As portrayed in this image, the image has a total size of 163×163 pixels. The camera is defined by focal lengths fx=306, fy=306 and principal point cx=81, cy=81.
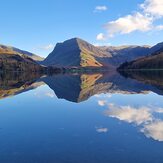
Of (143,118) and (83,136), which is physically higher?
(83,136)

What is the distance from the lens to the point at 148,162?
80.5 ft

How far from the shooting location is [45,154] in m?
27.2

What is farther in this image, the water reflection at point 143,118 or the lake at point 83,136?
the water reflection at point 143,118

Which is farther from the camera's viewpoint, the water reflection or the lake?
the water reflection

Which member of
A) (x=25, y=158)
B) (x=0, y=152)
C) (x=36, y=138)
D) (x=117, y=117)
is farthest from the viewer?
(x=117, y=117)

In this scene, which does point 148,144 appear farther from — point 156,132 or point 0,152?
point 0,152

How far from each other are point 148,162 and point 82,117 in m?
24.4

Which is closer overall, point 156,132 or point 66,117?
point 156,132

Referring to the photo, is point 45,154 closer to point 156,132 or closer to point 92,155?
point 92,155

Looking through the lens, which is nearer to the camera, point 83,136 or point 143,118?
point 83,136

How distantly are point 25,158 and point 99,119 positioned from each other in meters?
21.0

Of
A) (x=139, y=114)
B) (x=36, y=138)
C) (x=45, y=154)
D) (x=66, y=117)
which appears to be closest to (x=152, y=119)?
(x=139, y=114)

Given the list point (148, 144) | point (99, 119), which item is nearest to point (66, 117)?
point (99, 119)

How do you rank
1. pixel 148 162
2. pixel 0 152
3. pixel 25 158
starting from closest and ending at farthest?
pixel 148 162 → pixel 25 158 → pixel 0 152
